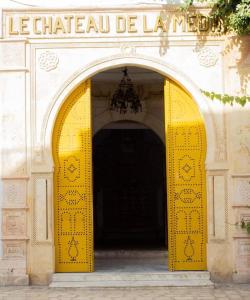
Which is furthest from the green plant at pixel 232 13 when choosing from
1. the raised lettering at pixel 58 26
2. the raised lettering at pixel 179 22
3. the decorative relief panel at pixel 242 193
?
the decorative relief panel at pixel 242 193

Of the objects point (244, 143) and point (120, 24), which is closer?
point (244, 143)

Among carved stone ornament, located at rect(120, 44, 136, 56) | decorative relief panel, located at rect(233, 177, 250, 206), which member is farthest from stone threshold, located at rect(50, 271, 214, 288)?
carved stone ornament, located at rect(120, 44, 136, 56)

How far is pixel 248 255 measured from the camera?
26.9 feet

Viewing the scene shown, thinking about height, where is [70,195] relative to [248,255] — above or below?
above

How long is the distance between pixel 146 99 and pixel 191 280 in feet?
14.6

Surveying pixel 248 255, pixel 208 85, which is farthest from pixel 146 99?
pixel 248 255

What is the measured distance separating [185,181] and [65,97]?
2.10 m

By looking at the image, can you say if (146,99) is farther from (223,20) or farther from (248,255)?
(248,255)

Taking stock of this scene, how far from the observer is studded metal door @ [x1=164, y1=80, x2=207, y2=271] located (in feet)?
27.8

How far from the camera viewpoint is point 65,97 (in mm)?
8430

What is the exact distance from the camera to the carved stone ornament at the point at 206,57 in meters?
8.42

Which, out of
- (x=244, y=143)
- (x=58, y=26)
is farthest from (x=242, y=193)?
(x=58, y=26)

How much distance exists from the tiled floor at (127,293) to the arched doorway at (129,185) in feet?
20.1

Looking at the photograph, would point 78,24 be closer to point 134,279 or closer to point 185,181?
point 185,181
